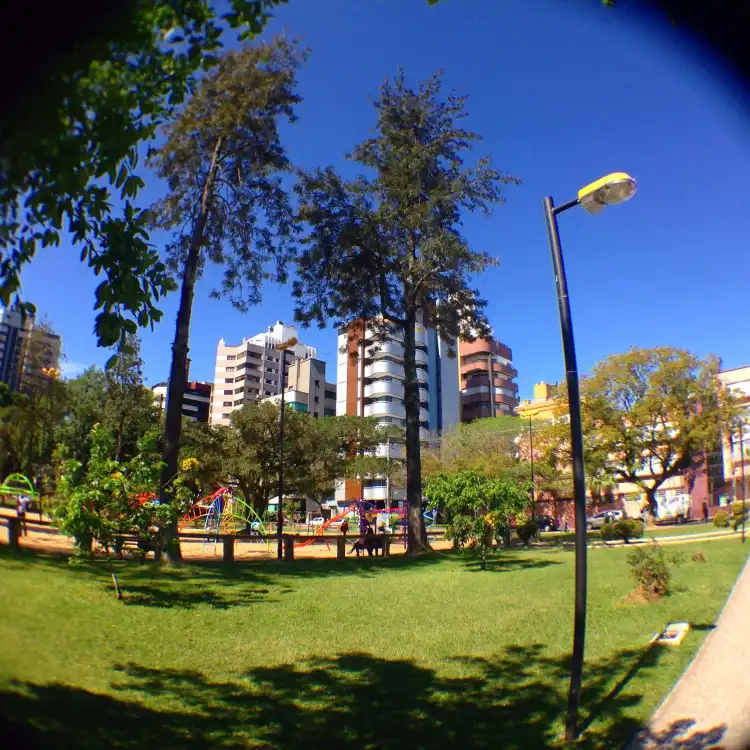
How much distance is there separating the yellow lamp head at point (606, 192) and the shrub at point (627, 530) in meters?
23.1

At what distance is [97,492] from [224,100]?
10184mm

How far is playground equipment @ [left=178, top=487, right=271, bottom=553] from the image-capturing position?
2709 cm

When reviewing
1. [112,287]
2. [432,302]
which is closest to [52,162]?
[112,287]

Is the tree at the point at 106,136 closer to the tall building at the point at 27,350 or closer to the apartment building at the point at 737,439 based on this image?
the tall building at the point at 27,350

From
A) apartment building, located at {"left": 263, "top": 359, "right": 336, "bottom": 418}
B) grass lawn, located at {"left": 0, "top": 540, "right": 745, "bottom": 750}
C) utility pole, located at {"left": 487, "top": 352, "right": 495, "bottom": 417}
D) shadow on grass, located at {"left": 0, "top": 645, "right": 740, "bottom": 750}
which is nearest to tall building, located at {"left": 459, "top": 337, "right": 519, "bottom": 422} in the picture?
utility pole, located at {"left": 487, "top": 352, "right": 495, "bottom": 417}

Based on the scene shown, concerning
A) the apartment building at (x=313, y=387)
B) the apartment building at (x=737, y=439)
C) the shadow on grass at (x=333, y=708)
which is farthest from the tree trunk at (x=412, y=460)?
the apartment building at (x=313, y=387)

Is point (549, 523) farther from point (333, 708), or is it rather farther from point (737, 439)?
point (333, 708)

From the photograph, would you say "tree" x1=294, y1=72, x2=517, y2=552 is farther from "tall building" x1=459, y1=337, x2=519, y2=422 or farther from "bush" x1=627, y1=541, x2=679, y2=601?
"tall building" x1=459, y1=337, x2=519, y2=422

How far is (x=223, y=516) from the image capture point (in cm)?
3112

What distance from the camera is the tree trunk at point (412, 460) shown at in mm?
21031

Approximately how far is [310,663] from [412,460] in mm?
15074

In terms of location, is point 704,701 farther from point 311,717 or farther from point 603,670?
point 311,717

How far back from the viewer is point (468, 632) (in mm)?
8328

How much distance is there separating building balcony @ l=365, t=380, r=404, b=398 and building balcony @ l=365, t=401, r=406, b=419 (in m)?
1.27
